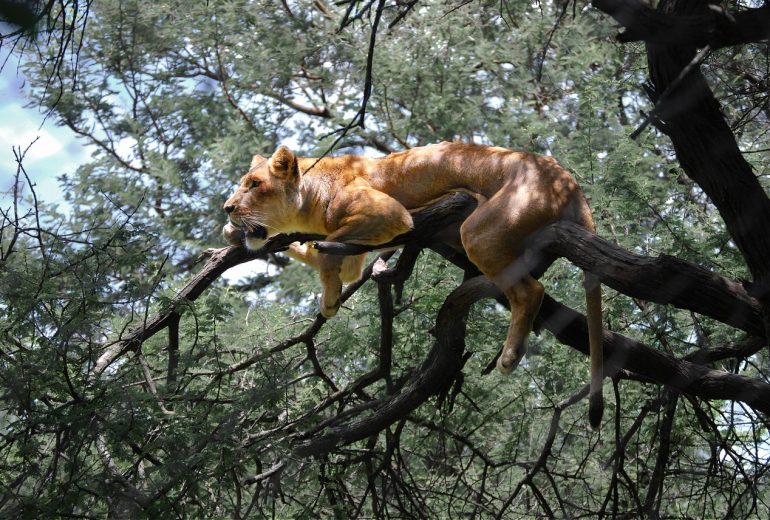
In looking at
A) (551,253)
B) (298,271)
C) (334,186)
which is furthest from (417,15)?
(551,253)

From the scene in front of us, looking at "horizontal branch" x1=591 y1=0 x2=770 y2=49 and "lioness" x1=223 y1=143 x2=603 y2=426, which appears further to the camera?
"lioness" x1=223 y1=143 x2=603 y2=426

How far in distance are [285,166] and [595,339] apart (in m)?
2.57

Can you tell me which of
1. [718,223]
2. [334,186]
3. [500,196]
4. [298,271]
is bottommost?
[500,196]

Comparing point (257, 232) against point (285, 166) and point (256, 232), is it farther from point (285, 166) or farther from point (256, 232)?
point (285, 166)

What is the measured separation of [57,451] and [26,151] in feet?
5.82

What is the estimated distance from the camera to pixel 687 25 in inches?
162

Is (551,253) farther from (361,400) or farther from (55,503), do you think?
(55,503)

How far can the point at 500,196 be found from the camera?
5.58m

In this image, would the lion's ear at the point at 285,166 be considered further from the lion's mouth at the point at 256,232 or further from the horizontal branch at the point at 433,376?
the horizontal branch at the point at 433,376

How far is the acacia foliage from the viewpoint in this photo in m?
4.92

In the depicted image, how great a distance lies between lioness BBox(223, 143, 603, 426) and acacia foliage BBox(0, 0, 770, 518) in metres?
0.55

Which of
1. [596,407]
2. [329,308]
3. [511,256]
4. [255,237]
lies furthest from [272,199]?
[596,407]

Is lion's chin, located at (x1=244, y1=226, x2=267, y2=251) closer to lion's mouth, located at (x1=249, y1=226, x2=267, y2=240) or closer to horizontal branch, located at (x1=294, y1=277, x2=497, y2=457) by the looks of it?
lion's mouth, located at (x1=249, y1=226, x2=267, y2=240)

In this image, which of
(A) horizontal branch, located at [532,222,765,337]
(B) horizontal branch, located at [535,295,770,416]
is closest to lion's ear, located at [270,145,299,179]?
(B) horizontal branch, located at [535,295,770,416]
